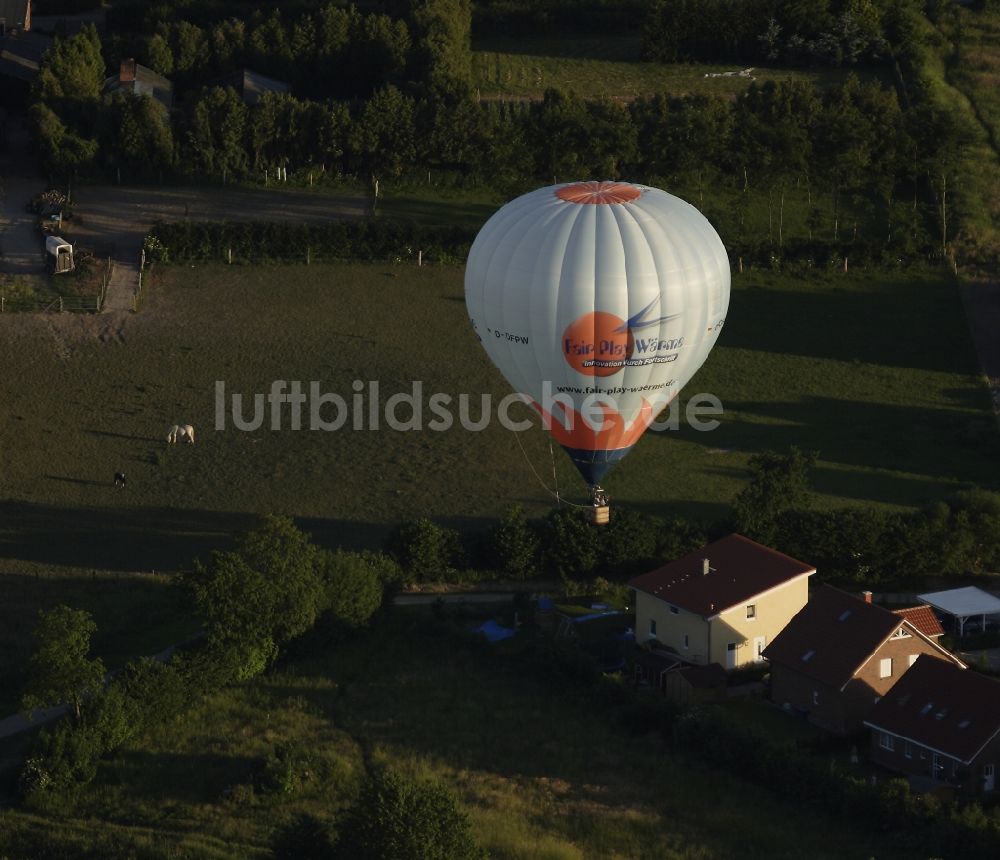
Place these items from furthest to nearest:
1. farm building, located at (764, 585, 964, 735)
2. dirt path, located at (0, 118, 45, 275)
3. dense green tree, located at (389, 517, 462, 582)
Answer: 1. dirt path, located at (0, 118, 45, 275)
2. dense green tree, located at (389, 517, 462, 582)
3. farm building, located at (764, 585, 964, 735)

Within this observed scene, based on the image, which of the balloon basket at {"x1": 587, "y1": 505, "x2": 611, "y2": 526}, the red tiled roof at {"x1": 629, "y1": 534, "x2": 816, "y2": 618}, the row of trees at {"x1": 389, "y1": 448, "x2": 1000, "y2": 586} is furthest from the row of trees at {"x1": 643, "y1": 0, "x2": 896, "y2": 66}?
the red tiled roof at {"x1": 629, "y1": 534, "x2": 816, "y2": 618}

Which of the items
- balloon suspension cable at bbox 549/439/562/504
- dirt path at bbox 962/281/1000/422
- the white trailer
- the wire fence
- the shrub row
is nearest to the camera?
balloon suspension cable at bbox 549/439/562/504

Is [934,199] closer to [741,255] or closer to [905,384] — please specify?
[741,255]

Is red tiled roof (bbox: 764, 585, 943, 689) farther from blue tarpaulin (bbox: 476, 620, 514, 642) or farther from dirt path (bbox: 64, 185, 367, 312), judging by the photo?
dirt path (bbox: 64, 185, 367, 312)

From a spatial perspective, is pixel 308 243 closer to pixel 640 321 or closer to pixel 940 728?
pixel 640 321

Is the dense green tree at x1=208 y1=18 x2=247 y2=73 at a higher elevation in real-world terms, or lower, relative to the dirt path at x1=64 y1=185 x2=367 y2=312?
higher

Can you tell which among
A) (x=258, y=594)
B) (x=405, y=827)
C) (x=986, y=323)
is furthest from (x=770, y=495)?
(x=986, y=323)

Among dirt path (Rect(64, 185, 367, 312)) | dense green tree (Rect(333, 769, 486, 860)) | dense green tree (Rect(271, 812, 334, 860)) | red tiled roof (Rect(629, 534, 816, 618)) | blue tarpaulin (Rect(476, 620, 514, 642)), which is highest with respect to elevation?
dirt path (Rect(64, 185, 367, 312))

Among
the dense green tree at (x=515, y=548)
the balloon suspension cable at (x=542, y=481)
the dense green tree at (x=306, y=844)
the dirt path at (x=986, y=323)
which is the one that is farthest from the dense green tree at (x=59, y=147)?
the dense green tree at (x=306, y=844)

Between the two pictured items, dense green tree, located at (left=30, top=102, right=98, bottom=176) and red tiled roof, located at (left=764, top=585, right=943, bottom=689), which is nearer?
red tiled roof, located at (left=764, top=585, right=943, bottom=689)
